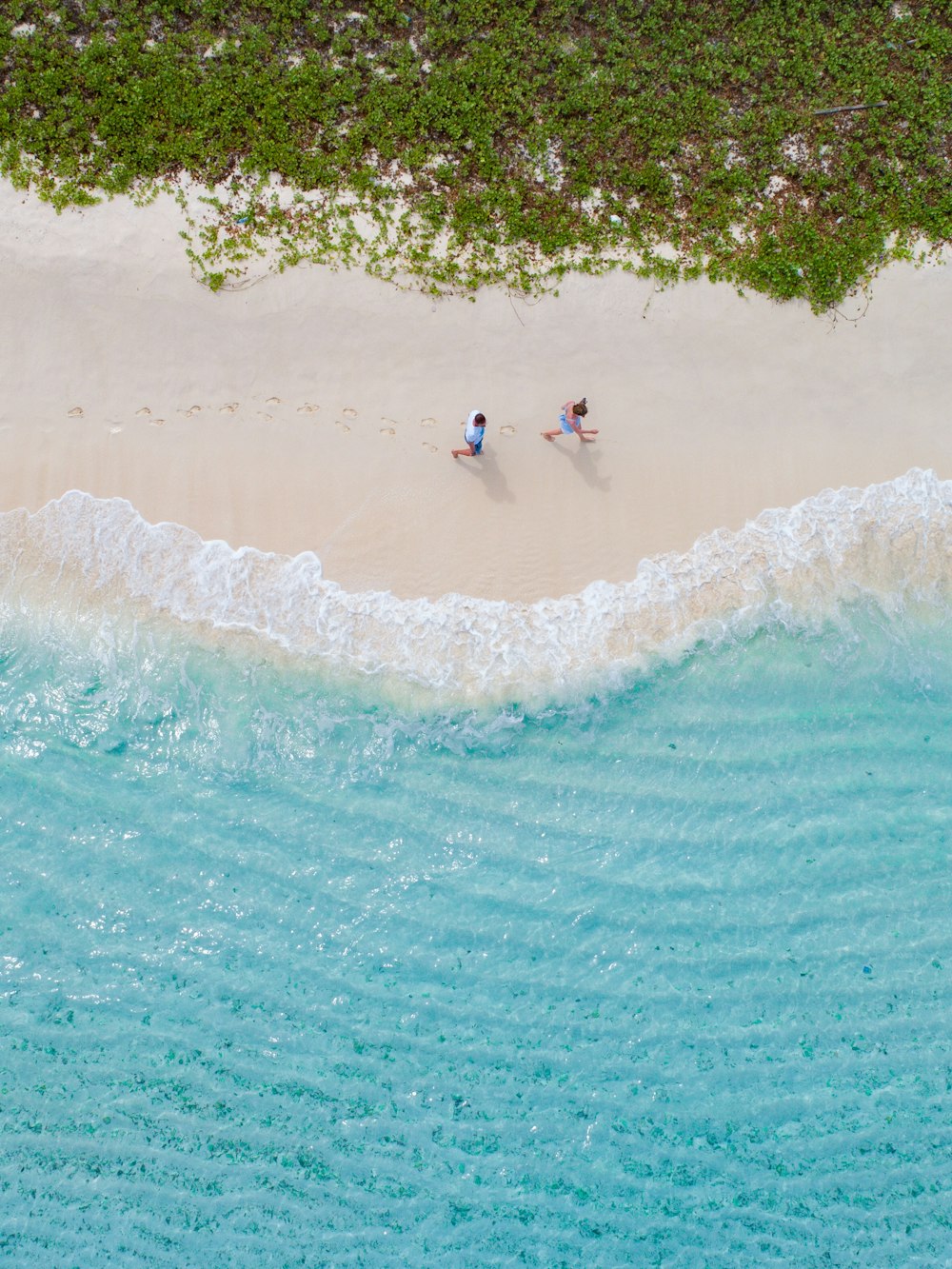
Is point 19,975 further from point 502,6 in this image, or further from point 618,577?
point 502,6

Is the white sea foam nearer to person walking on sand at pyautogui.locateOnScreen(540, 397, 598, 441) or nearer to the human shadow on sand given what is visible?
the human shadow on sand

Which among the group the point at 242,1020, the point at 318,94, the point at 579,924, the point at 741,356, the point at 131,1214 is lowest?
the point at 131,1214

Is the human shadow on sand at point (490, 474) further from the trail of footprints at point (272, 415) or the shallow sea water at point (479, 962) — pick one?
the shallow sea water at point (479, 962)

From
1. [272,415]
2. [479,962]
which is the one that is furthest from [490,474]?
[479,962]

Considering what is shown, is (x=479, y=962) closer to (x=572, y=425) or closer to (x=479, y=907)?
(x=479, y=907)

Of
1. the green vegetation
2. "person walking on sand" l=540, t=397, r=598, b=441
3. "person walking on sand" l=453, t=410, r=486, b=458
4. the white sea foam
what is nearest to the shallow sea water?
the white sea foam

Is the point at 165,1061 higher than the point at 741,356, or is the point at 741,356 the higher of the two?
the point at 741,356

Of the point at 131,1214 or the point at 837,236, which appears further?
the point at 837,236

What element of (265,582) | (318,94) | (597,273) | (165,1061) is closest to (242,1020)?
(165,1061)
